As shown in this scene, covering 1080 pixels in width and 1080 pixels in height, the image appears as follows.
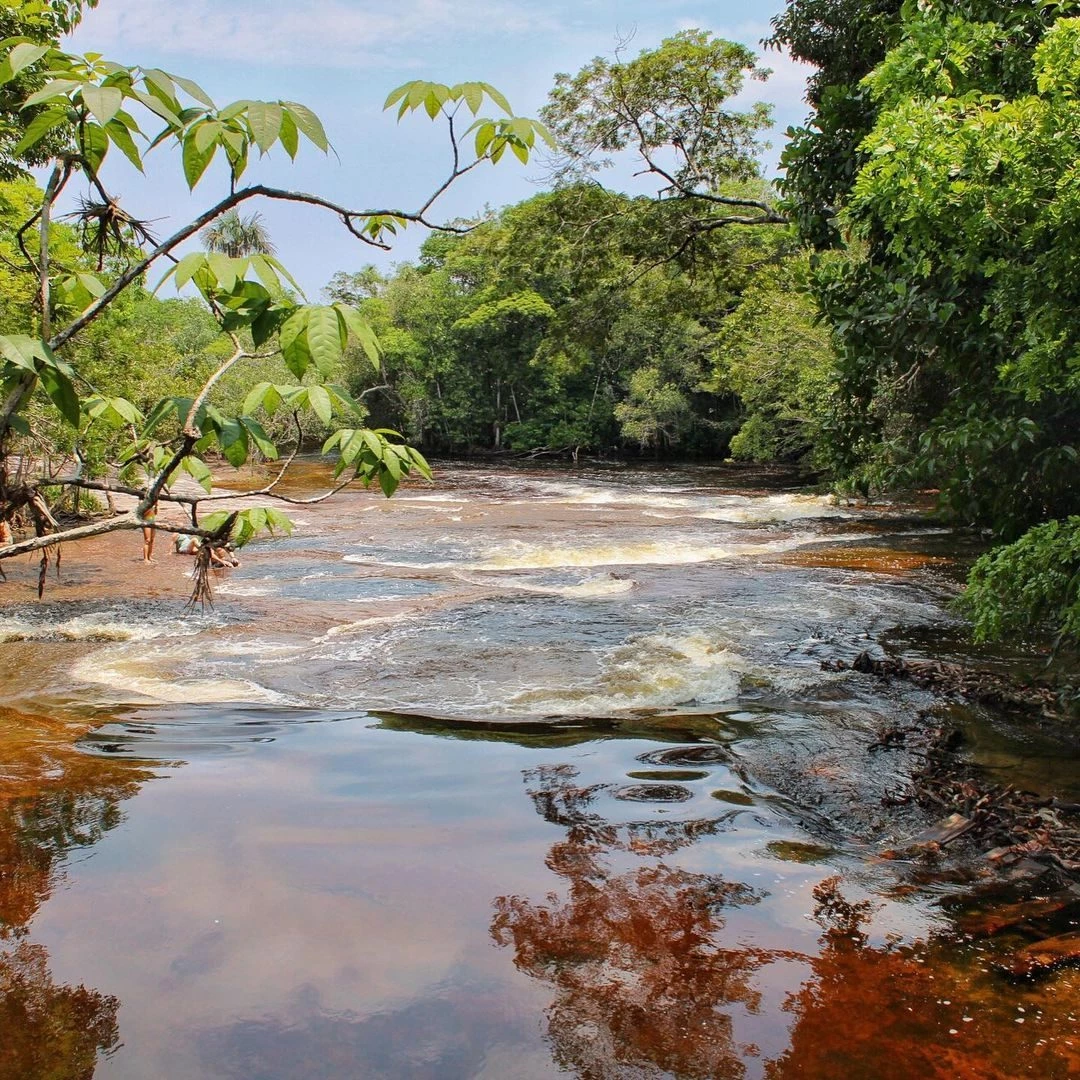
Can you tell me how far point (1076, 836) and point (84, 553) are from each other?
595 inches

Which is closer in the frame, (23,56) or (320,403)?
(23,56)

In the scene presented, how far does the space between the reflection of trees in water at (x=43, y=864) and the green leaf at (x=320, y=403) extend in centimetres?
219

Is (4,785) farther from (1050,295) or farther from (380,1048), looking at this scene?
(1050,295)

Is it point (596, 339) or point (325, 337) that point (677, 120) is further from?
point (325, 337)

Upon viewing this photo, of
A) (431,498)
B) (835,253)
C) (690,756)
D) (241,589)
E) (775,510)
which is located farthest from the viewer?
(431,498)

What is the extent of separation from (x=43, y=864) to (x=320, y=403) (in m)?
3.26

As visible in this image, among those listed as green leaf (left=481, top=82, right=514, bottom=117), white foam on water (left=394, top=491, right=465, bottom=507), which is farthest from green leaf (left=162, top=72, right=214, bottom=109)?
white foam on water (left=394, top=491, right=465, bottom=507)

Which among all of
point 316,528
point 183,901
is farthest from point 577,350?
point 183,901

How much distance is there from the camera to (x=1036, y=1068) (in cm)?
266

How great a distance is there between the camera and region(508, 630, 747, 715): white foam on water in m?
7.16

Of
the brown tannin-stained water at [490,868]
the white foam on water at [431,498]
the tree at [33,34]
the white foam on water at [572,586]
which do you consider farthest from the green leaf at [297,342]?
the white foam on water at [431,498]

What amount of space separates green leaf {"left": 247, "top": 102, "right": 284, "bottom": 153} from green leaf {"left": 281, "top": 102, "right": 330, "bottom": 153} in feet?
0.11

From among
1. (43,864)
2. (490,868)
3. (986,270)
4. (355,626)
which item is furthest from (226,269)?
(355,626)

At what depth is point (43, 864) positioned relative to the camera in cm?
391
